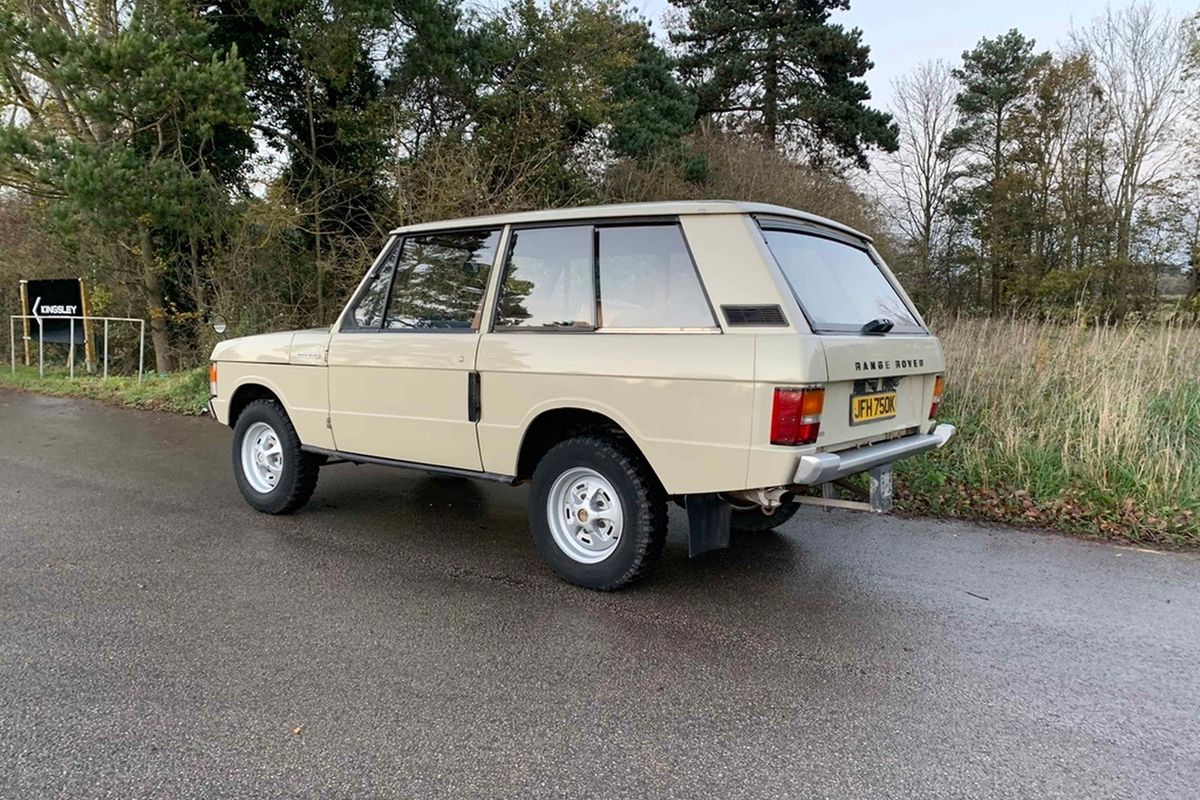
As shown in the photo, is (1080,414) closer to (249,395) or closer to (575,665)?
(575,665)

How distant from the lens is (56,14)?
467 inches

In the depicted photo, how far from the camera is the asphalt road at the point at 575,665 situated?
2338 millimetres

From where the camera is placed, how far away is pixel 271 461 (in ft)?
17.3

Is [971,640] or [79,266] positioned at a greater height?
[79,266]

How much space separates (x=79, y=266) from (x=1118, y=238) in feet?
83.4

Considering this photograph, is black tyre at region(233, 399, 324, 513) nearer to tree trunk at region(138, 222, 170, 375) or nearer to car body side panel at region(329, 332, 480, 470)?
car body side panel at region(329, 332, 480, 470)

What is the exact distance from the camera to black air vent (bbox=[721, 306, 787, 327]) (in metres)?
3.20

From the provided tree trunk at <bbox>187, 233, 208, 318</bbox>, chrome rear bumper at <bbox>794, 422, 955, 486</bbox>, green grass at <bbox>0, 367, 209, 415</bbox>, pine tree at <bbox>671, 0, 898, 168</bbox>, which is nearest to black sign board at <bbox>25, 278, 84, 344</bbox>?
green grass at <bbox>0, 367, 209, 415</bbox>

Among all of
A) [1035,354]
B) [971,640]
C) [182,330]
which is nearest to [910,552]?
[971,640]

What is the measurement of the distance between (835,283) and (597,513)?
1711mm

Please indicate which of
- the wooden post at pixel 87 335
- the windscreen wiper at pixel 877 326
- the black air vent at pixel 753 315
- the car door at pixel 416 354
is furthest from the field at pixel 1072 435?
the wooden post at pixel 87 335

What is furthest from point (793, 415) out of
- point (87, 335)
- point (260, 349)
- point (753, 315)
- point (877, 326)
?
point (87, 335)

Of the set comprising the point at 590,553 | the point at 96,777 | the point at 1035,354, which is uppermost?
the point at 1035,354

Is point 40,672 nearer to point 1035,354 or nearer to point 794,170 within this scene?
point 1035,354
